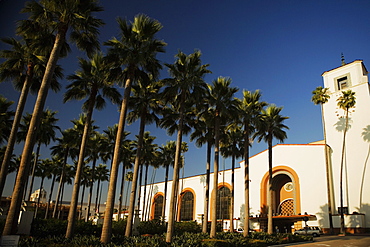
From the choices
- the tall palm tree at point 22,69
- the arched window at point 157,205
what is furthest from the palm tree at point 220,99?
the arched window at point 157,205

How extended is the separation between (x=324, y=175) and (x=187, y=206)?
2879 cm

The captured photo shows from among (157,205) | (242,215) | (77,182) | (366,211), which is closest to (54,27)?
(77,182)

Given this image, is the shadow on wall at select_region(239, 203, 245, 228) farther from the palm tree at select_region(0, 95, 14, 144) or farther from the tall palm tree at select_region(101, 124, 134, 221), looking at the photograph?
the palm tree at select_region(0, 95, 14, 144)

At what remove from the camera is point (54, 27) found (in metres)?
16.9

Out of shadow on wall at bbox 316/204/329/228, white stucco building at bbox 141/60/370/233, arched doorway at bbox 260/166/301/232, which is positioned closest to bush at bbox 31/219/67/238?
white stucco building at bbox 141/60/370/233

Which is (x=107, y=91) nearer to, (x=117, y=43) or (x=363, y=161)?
(x=117, y=43)

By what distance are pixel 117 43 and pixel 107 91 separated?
4708mm

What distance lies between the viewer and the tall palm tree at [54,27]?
1392 centimetres

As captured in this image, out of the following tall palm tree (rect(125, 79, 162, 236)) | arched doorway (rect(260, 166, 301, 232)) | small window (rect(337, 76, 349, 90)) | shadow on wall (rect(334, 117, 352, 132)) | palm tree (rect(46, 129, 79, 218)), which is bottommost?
arched doorway (rect(260, 166, 301, 232))

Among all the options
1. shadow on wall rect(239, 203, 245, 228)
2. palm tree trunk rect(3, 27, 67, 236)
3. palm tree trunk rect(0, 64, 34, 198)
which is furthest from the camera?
shadow on wall rect(239, 203, 245, 228)

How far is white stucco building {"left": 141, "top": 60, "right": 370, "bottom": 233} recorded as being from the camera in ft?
122

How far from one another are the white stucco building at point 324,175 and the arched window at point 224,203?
24 centimetres

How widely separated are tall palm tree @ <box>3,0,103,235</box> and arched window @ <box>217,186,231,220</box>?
→ 40.8 m

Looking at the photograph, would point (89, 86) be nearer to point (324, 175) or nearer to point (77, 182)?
point (77, 182)
